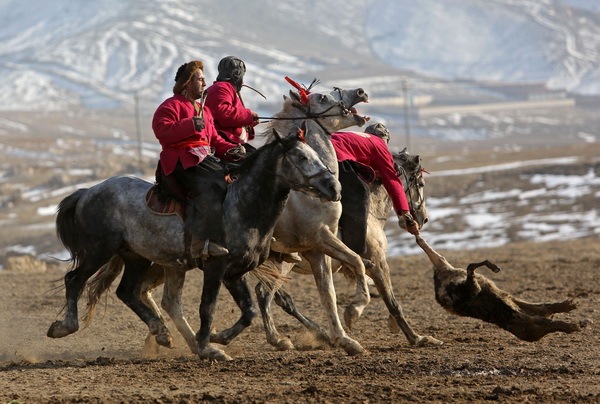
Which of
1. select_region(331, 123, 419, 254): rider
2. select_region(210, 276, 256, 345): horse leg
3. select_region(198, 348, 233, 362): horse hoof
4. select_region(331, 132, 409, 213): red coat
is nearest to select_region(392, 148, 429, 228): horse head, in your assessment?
select_region(331, 123, 419, 254): rider

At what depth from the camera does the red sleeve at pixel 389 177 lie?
1010 cm

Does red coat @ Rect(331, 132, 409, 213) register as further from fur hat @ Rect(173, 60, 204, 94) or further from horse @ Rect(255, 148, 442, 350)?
fur hat @ Rect(173, 60, 204, 94)

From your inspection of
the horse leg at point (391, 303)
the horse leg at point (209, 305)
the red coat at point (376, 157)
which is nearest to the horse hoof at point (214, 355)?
the horse leg at point (209, 305)

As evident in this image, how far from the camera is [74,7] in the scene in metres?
200

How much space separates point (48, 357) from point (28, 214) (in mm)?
34851

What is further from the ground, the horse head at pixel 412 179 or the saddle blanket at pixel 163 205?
the horse head at pixel 412 179

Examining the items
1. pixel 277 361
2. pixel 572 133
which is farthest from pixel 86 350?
pixel 572 133

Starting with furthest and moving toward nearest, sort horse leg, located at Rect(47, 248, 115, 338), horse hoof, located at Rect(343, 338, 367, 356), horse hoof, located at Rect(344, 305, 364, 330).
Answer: horse hoof, located at Rect(344, 305, 364, 330)
horse leg, located at Rect(47, 248, 115, 338)
horse hoof, located at Rect(343, 338, 367, 356)

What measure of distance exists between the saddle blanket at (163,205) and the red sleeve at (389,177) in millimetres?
2265

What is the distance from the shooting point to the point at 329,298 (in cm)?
912

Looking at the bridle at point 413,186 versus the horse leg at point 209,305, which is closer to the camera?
the horse leg at point 209,305

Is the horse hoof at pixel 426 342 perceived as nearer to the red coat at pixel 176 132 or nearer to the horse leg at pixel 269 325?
the horse leg at pixel 269 325

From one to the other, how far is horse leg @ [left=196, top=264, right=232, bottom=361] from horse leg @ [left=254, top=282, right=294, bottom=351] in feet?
4.24

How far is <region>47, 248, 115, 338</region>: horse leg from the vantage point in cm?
910
